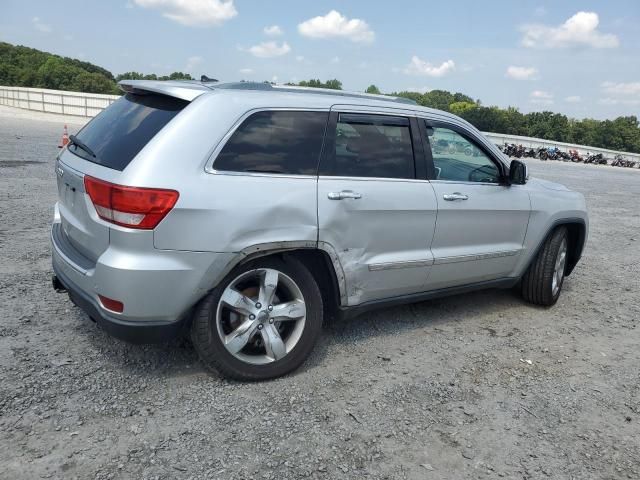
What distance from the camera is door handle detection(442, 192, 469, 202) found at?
13.1 feet

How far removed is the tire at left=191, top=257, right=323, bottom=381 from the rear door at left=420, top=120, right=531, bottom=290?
1.18 m

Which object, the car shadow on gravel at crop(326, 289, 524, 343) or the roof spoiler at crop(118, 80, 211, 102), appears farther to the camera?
the car shadow on gravel at crop(326, 289, 524, 343)

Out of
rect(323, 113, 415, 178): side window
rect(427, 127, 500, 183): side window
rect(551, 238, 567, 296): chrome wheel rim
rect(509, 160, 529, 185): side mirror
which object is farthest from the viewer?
rect(551, 238, 567, 296): chrome wheel rim

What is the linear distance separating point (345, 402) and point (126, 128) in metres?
2.11

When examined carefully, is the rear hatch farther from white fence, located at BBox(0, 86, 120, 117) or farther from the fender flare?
white fence, located at BBox(0, 86, 120, 117)

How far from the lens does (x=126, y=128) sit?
3.23 m

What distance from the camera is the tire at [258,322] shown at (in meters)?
3.13

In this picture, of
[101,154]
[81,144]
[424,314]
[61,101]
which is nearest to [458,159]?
[424,314]

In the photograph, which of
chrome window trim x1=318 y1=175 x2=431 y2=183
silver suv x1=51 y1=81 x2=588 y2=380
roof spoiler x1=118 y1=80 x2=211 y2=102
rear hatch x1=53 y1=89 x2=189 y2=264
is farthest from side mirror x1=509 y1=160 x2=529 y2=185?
rear hatch x1=53 y1=89 x2=189 y2=264

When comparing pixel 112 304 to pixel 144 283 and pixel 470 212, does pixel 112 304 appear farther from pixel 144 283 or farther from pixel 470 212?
pixel 470 212

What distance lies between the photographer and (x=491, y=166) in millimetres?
4488

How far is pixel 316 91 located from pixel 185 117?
1135 millimetres

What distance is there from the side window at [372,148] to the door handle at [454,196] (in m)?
0.33

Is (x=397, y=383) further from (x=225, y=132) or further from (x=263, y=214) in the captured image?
(x=225, y=132)
